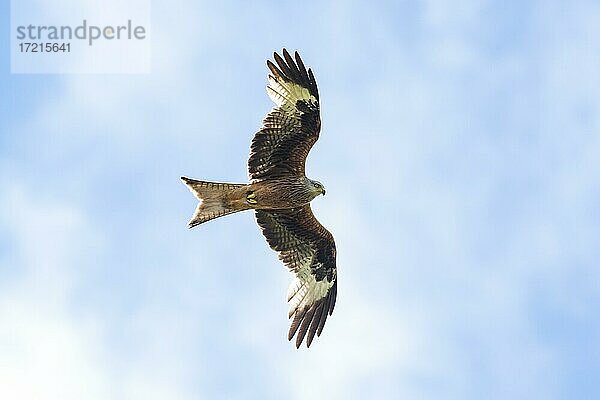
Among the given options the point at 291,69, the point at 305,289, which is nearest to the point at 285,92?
the point at 291,69

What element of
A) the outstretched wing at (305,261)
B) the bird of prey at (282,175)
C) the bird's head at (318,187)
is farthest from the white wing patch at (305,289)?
the bird's head at (318,187)

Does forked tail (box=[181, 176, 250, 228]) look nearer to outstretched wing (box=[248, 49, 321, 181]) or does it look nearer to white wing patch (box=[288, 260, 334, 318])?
outstretched wing (box=[248, 49, 321, 181])

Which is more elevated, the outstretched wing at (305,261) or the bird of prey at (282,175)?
the bird of prey at (282,175)

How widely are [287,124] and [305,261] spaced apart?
263 cm

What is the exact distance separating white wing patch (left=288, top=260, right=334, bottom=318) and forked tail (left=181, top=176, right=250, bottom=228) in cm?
207

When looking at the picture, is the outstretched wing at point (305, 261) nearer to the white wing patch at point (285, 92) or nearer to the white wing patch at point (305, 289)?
the white wing patch at point (305, 289)

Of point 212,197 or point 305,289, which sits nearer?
point 212,197

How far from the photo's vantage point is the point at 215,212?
706 inches

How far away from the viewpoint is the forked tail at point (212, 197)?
58.4 feet

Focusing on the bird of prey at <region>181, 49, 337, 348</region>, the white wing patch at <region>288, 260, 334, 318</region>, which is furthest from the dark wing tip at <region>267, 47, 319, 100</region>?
the white wing patch at <region>288, 260, 334, 318</region>

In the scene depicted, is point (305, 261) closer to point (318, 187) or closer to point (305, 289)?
point (305, 289)

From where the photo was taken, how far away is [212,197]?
17891mm

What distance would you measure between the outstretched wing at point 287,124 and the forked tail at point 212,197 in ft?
1.47

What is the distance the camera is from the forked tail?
58.4 ft
